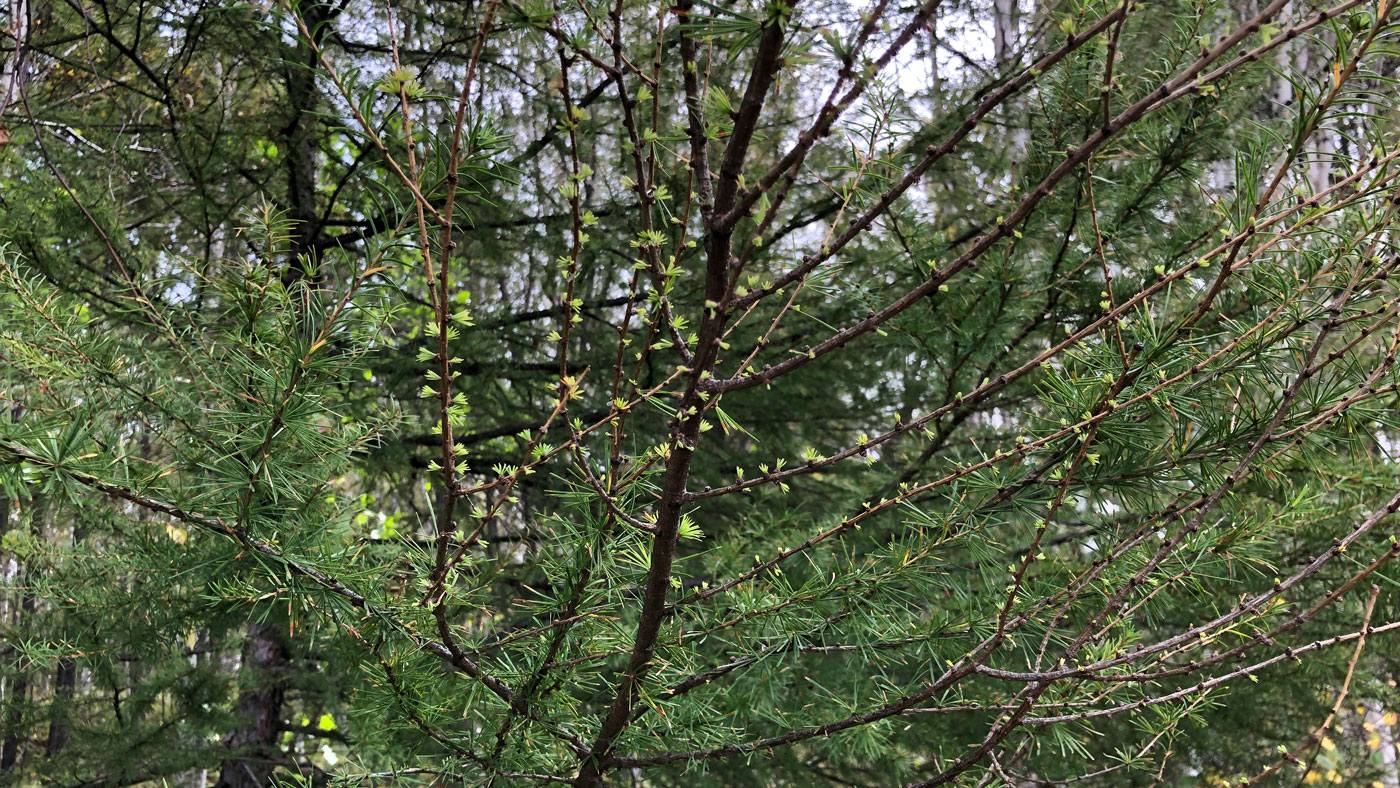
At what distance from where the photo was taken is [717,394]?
0.88 metres

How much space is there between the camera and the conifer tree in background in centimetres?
85

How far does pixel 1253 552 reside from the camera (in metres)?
1.28

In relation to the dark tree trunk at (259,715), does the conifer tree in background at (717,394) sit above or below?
above

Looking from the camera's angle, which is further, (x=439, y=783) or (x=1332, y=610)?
(x=1332, y=610)

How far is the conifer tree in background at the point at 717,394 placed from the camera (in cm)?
85

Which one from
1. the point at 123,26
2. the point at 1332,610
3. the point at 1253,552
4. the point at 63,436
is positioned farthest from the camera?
the point at 123,26

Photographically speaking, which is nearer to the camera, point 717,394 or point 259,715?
point 717,394

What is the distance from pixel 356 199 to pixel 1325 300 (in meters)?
3.20

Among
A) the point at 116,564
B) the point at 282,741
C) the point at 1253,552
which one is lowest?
the point at 282,741

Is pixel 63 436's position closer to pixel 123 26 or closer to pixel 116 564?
pixel 116 564

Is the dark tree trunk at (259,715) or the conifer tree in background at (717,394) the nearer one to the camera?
the conifer tree in background at (717,394)

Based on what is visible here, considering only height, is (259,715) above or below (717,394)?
below

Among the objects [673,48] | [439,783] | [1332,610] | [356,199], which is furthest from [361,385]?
[1332,610]

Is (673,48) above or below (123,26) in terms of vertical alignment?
below
